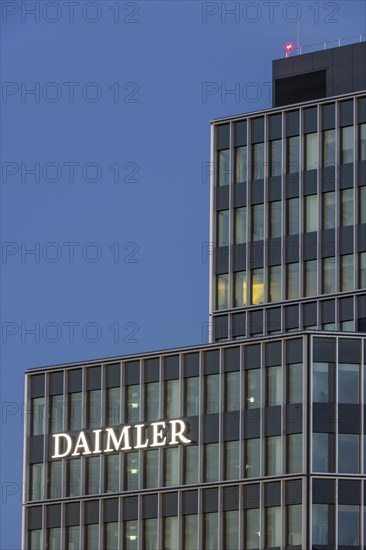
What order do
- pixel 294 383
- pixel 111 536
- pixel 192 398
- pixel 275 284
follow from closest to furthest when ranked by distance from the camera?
pixel 294 383
pixel 192 398
pixel 111 536
pixel 275 284

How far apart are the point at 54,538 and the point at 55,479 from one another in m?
4.38

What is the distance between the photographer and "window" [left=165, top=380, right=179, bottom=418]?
178 meters

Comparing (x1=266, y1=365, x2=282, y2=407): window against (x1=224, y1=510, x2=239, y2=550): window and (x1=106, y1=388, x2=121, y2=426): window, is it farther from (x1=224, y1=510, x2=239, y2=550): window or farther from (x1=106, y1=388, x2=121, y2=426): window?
(x1=106, y1=388, x2=121, y2=426): window

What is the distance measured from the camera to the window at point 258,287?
199 meters

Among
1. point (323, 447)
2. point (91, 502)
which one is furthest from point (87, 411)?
point (323, 447)

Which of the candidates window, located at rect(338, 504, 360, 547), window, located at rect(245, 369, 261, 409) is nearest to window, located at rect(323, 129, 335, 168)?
window, located at rect(245, 369, 261, 409)

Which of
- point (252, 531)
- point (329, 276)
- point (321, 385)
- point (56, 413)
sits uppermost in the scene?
point (329, 276)

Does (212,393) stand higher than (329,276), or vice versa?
(329,276)

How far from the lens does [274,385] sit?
17288 centimetres

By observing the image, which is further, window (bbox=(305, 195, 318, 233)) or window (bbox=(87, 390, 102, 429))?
window (bbox=(305, 195, 318, 233))

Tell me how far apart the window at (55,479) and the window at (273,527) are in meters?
18.3

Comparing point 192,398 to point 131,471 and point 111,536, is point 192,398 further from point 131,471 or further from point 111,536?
point 111,536

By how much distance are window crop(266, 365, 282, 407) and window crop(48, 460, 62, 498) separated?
18.2 m

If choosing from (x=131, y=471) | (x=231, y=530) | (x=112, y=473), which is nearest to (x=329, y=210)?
(x=131, y=471)
